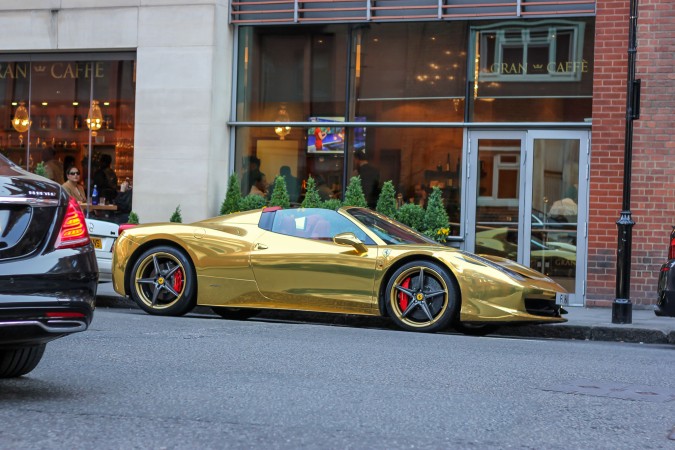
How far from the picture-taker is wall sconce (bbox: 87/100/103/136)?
59.4 feet

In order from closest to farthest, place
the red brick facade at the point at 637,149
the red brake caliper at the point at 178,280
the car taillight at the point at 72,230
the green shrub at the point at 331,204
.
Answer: the car taillight at the point at 72,230
the red brake caliper at the point at 178,280
the red brick facade at the point at 637,149
the green shrub at the point at 331,204

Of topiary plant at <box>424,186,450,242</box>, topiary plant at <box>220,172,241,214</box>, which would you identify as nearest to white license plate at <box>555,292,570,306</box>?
topiary plant at <box>424,186,450,242</box>

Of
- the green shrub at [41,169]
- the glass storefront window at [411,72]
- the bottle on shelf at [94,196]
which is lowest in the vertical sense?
the bottle on shelf at [94,196]

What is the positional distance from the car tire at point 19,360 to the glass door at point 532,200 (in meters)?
10.1

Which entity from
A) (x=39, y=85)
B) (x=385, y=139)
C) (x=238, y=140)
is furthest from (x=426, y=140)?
(x=39, y=85)

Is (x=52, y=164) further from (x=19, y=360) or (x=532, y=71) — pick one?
(x=19, y=360)

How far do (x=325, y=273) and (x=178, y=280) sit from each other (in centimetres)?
174

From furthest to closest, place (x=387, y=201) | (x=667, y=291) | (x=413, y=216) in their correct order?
(x=387, y=201) → (x=413, y=216) → (x=667, y=291)

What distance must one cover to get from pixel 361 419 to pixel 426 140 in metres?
11.1

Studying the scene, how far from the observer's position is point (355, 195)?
1630 centimetres

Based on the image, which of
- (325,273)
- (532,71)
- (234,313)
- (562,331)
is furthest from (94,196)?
(562,331)

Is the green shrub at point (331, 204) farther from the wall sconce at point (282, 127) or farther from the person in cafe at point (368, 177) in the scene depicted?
the wall sconce at point (282, 127)

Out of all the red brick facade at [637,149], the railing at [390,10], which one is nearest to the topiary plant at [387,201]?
the railing at [390,10]

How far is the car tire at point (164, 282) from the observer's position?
11.6m
